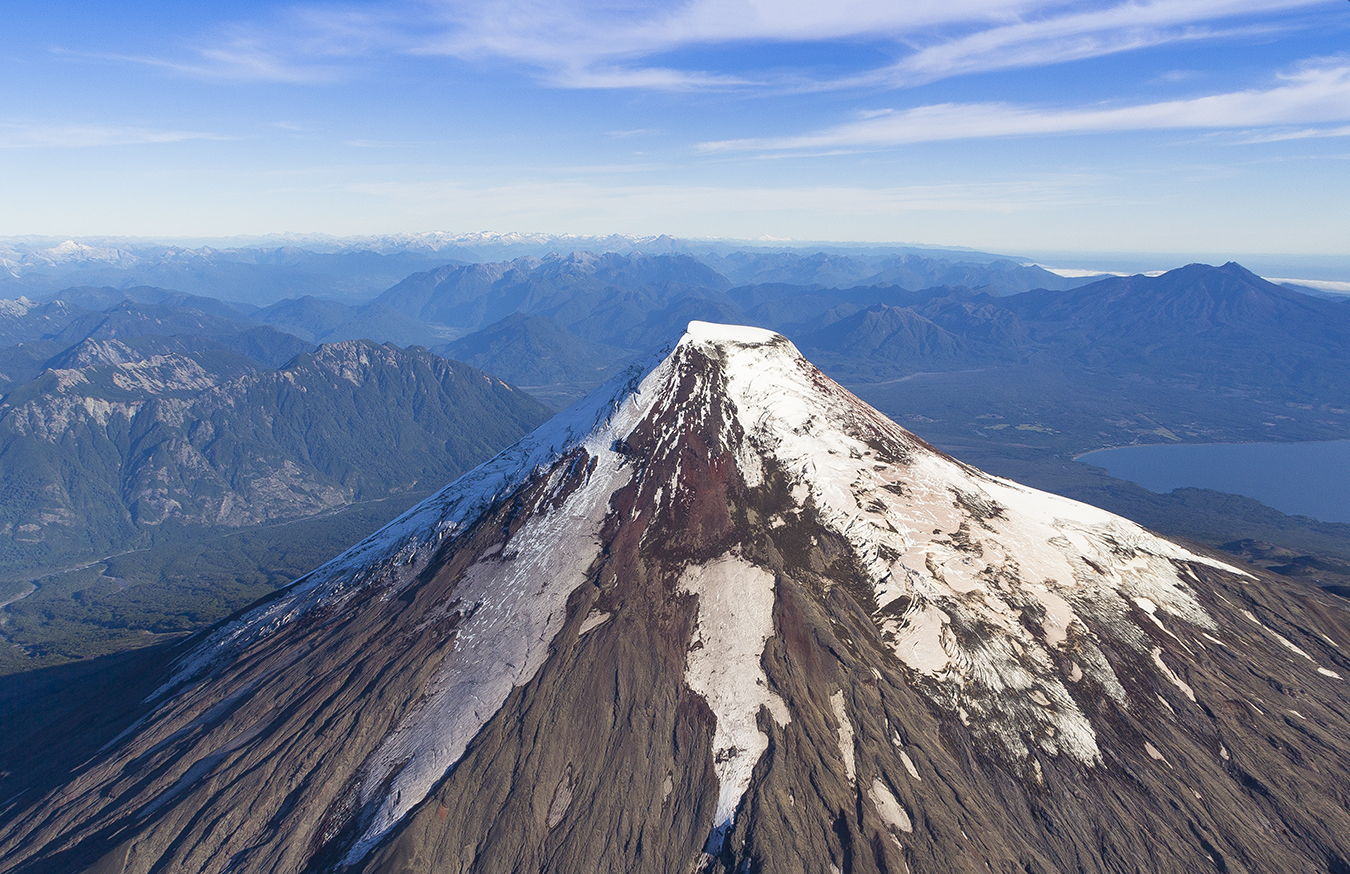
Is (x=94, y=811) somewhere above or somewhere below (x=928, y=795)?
below

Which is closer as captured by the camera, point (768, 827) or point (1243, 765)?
point (768, 827)

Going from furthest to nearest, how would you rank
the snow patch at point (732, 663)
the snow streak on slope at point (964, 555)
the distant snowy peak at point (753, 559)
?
the snow streak on slope at point (964, 555) → the distant snowy peak at point (753, 559) → the snow patch at point (732, 663)

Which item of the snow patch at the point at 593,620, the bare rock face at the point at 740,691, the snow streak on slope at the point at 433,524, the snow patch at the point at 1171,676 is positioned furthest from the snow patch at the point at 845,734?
the snow streak on slope at the point at 433,524

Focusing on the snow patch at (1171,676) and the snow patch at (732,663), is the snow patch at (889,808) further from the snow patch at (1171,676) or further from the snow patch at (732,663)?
the snow patch at (1171,676)

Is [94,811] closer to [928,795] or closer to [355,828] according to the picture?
[355,828]

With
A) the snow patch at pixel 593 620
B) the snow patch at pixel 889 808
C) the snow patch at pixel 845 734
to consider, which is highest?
the snow patch at pixel 593 620

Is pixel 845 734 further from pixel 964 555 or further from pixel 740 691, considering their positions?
pixel 964 555

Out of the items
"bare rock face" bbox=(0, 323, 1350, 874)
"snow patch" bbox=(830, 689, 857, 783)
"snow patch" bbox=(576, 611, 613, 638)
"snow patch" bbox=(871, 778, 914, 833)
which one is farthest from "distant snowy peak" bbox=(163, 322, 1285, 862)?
"snow patch" bbox=(871, 778, 914, 833)

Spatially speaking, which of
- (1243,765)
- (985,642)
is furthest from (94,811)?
Answer: (1243,765)
